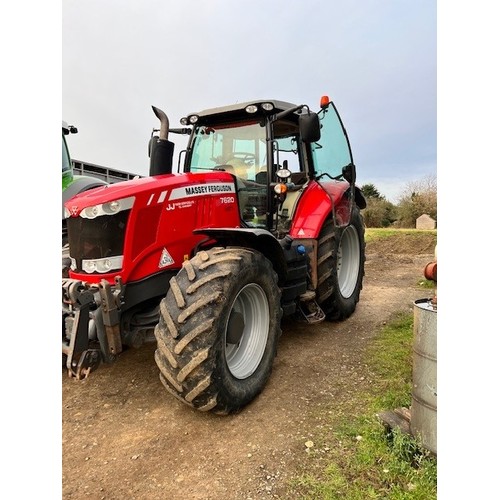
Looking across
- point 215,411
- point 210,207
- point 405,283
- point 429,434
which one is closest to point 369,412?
point 429,434

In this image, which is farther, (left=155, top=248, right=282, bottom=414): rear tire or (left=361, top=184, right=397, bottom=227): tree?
(left=361, top=184, right=397, bottom=227): tree

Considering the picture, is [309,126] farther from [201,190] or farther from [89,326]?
[89,326]

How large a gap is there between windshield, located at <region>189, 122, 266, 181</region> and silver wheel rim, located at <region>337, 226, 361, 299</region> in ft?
5.37

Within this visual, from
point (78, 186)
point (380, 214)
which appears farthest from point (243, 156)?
point (380, 214)

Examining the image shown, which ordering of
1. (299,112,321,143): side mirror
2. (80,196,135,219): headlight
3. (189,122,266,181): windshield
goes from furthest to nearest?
1. (189,122,266,181): windshield
2. (299,112,321,143): side mirror
3. (80,196,135,219): headlight

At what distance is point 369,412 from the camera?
268 cm

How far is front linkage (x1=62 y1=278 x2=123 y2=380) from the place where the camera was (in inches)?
97.9

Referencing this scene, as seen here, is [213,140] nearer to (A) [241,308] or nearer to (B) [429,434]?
(A) [241,308]

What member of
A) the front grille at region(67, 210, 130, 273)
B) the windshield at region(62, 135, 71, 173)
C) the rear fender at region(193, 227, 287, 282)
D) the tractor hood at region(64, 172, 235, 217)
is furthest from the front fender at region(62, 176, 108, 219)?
the rear fender at region(193, 227, 287, 282)

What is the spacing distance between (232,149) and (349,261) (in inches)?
84.5

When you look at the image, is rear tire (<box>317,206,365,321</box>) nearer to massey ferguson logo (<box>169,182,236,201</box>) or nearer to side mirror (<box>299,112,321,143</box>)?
side mirror (<box>299,112,321,143</box>)

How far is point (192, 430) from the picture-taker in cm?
259

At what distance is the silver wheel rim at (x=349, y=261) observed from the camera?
4.96 metres

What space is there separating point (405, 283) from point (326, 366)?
13.4 feet
